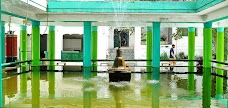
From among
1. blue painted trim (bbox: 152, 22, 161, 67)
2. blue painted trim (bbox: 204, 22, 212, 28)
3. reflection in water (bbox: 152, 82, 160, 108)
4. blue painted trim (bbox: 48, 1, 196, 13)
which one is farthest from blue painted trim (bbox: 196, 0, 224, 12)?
reflection in water (bbox: 152, 82, 160, 108)

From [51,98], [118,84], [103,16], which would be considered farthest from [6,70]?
[51,98]

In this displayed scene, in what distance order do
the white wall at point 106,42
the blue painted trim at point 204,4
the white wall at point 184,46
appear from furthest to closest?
the white wall at point 184,46 < the white wall at point 106,42 < the blue painted trim at point 204,4

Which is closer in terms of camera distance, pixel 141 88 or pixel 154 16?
pixel 141 88

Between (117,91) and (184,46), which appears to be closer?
(117,91)

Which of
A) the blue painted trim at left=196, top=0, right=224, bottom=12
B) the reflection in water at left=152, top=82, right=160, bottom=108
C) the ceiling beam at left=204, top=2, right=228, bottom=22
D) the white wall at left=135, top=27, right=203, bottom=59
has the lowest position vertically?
the reflection in water at left=152, top=82, right=160, bottom=108

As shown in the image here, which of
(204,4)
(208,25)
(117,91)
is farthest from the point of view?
(208,25)

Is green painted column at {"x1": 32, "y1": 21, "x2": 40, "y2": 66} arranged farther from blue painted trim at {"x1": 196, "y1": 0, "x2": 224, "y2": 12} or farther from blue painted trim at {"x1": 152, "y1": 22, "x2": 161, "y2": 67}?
blue painted trim at {"x1": 196, "y1": 0, "x2": 224, "y2": 12}

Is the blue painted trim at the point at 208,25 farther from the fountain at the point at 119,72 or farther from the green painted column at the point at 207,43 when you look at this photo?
the fountain at the point at 119,72

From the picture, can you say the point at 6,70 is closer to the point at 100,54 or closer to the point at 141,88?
the point at 141,88

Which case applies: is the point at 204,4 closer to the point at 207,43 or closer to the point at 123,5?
the point at 123,5

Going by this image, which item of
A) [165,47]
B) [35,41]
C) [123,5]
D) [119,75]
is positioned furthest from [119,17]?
[165,47]

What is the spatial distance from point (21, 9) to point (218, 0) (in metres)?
9.20

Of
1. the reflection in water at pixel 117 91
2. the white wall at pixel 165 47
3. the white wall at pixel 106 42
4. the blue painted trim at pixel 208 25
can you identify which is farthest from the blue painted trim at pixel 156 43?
the white wall at pixel 165 47

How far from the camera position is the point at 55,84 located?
39.7ft
